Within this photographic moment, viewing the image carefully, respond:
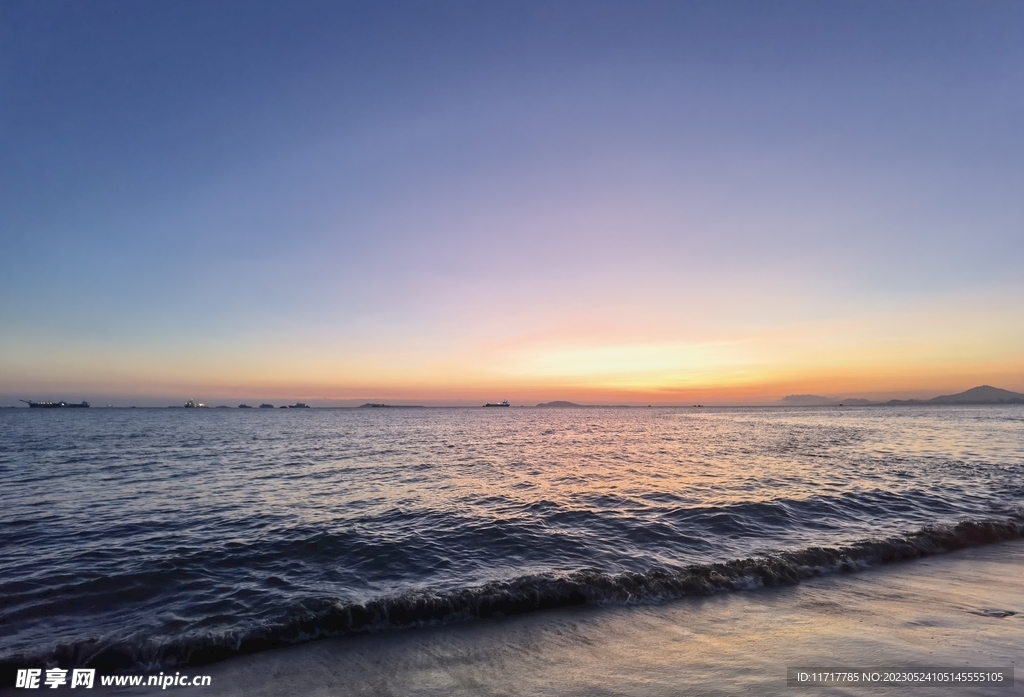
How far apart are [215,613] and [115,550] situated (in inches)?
268

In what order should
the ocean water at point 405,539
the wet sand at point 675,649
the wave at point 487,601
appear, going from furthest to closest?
the ocean water at point 405,539 < the wave at point 487,601 < the wet sand at point 675,649

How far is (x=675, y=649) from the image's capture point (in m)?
7.91

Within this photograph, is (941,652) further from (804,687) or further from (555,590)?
(555,590)

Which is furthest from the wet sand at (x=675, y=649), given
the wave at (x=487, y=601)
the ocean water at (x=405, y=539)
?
the ocean water at (x=405, y=539)

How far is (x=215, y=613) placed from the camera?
32.3 feet

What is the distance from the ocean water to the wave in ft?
0.15

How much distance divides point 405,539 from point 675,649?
9214 millimetres

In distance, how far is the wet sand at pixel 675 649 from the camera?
22.6 ft

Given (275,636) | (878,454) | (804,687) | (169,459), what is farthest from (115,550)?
(878,454)

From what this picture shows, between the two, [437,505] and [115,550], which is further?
[437,505]

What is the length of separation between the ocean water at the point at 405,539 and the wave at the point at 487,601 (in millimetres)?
45

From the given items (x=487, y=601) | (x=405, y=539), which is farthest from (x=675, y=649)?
(x=405, y=539)

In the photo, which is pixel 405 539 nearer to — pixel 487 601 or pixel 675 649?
pixel 487 601

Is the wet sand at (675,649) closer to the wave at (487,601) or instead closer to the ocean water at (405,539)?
the wave at (487,601)
